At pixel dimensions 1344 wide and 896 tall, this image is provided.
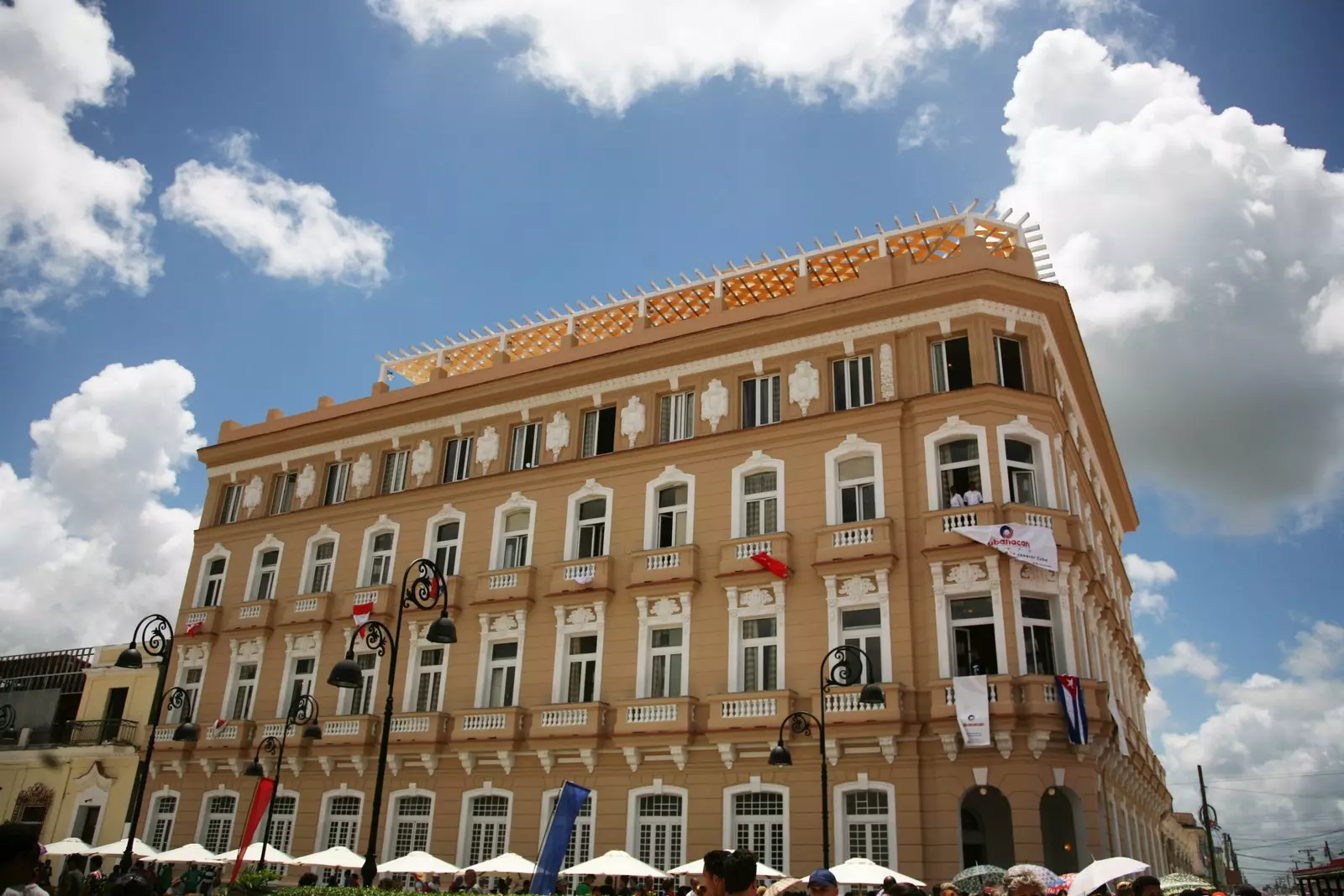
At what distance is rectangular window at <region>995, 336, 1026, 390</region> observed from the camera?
2745 cm

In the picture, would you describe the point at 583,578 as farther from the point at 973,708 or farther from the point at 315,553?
the point at 315,553

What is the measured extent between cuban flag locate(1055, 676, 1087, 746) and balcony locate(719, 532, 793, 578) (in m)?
7.60

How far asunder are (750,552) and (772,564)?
1.23 metres

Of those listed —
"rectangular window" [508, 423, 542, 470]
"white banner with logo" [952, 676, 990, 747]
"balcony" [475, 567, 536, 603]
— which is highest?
"rectangular window" [508, 423, 542, 470]

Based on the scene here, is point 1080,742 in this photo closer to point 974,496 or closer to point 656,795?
point 974,496

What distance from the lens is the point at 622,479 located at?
31.2 metres

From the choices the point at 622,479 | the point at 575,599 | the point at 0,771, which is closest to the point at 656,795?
the point at 575,599

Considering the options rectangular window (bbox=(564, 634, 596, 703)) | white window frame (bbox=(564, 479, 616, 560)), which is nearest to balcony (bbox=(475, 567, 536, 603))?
white window frame (bbox=(564, 479, 616, 560))

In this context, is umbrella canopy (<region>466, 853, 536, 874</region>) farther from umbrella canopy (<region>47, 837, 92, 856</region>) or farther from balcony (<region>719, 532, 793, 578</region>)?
umbrella canopy (<region>47, 837, 92, 856</region>)

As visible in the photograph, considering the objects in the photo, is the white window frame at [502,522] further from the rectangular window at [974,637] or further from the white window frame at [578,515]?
the rectangular window at [974,637]

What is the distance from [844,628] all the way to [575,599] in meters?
8.34

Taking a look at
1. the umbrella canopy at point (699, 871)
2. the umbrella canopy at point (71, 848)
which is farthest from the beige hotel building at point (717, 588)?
the umbrella canopy at point (71, 848)

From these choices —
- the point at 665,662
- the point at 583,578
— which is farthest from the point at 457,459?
the point at 665,662

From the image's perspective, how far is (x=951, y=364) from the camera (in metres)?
27.9
